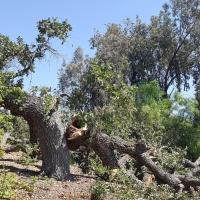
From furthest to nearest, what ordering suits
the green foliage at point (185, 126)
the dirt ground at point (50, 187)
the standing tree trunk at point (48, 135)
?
the green foliage at point (185, 126) < the standing tree trunk at point (48, 135) < the dirt ground at point (50, 187)

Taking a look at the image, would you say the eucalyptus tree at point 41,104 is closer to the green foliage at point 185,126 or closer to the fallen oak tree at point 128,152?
the fallen oak tree at point 128,152

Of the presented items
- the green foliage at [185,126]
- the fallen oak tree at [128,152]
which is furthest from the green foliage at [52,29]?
the green foliage at [185,126]

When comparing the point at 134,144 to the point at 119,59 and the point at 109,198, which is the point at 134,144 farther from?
the point at 119,59

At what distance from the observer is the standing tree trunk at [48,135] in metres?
8.12

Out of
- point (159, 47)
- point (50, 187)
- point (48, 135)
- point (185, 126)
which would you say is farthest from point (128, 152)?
point (159, 47)

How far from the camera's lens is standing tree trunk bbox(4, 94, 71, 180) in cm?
812

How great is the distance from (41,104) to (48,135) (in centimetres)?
70

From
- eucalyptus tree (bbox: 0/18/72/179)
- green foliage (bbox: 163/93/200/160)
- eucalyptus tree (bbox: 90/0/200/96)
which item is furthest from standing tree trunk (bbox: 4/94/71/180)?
eucalyptus tree (bbox: 90/0/200/96)

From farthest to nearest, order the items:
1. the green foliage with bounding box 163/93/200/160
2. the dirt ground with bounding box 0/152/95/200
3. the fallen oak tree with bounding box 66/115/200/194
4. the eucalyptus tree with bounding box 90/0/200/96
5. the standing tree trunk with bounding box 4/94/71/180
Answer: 1. the eucalyptus tree with bounding box 90/0/200/96
2. the green foliage with bounding box 163/93/200/160
3. the fallen oak tree with bounding box 66/115/200/194
4. the standing tree trunk with bounding box 4/94/71/180
5. the dirt ground with bounding box 0/152/95/200

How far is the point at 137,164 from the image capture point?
10.1 meters

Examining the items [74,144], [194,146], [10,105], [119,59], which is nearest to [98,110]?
[74,144]

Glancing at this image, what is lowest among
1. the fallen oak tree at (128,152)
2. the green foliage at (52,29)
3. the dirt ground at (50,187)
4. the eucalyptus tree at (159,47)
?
the dirt ground at (50,187)

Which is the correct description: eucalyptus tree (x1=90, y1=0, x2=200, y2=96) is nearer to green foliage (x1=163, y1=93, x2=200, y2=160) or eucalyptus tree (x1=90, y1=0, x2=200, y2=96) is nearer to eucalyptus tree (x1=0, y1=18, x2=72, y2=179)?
green foliage (x1=163, y1=93, x2=200, y2=160)

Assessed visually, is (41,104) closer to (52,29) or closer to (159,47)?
(52,29)
